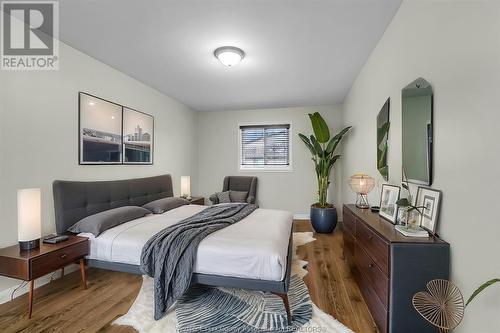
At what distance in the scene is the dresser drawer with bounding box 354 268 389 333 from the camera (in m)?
1.52

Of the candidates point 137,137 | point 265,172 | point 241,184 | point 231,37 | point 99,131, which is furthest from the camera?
point 265,172

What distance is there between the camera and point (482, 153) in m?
1.15

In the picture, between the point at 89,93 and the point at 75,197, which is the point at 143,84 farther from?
the point at 75,197

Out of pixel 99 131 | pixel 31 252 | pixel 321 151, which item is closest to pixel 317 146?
pixel 321 151

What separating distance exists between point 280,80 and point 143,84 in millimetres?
2232

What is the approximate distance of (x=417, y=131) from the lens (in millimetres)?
1745

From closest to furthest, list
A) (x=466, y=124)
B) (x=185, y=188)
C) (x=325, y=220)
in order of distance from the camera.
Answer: (x=466, y=124) → (x=325, y=220) → (x=185, y=188)

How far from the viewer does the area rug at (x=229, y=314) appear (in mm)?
1711

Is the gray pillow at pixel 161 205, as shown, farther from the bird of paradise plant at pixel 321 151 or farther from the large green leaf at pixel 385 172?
the large green leaf at pixel 385 172

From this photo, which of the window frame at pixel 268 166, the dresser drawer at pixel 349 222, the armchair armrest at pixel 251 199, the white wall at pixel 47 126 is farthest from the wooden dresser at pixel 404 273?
the window frame at pixel 268 166

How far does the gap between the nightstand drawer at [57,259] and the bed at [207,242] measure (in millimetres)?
97

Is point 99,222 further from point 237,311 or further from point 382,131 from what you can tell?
point 382,131

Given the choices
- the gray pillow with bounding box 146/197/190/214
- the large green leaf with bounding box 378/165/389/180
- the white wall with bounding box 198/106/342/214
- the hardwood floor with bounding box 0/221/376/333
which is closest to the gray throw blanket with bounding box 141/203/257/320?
the hardwood floor with bounding box 0/221/376/333

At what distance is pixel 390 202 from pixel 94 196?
3.18m
